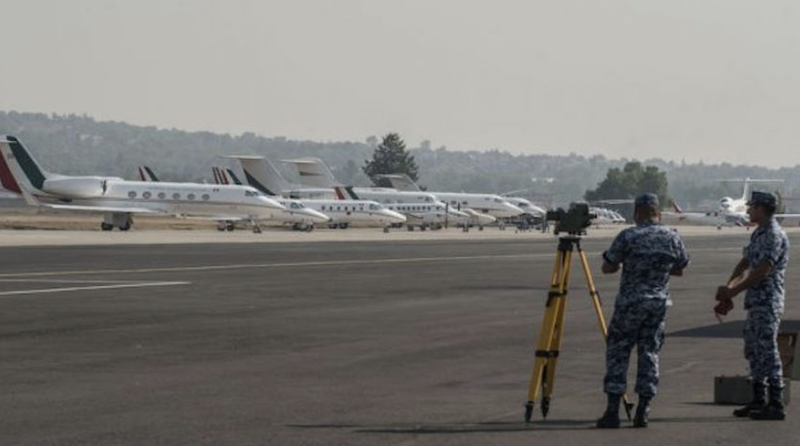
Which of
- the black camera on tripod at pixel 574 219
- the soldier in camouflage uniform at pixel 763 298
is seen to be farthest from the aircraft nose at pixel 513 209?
the black camera on tripod at pixel 574 219

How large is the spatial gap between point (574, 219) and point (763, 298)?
203 centimetres

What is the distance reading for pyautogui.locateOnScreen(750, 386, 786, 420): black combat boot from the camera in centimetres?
1475

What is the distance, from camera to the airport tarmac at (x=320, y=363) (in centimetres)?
1384

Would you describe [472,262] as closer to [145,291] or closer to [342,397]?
[145,291]

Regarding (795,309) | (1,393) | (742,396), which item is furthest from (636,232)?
(795,309)

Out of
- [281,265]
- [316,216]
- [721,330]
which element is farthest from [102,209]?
[721,330]

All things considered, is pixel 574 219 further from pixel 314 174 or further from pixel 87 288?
pixel 314 174

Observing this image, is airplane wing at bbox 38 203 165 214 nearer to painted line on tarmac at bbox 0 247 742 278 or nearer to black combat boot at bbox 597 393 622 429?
painted line on tarmac at bbox 0 247 742 278

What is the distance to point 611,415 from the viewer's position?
14.2 metres

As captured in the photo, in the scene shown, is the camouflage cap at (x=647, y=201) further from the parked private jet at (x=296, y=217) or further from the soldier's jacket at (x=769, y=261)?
the parked private jet at (x=296, y=217)

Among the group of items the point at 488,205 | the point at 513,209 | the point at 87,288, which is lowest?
the point at 513,209

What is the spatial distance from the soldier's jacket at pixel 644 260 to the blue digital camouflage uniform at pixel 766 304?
1017 millimetres

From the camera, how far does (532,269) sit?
49.9 metres

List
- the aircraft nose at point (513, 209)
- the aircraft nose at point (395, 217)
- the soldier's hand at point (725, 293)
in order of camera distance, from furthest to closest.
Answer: the aircraft nose at point (513, 209) < the aircraft nose at point (395, 217) < the soldier's hand at point (725, 293)
